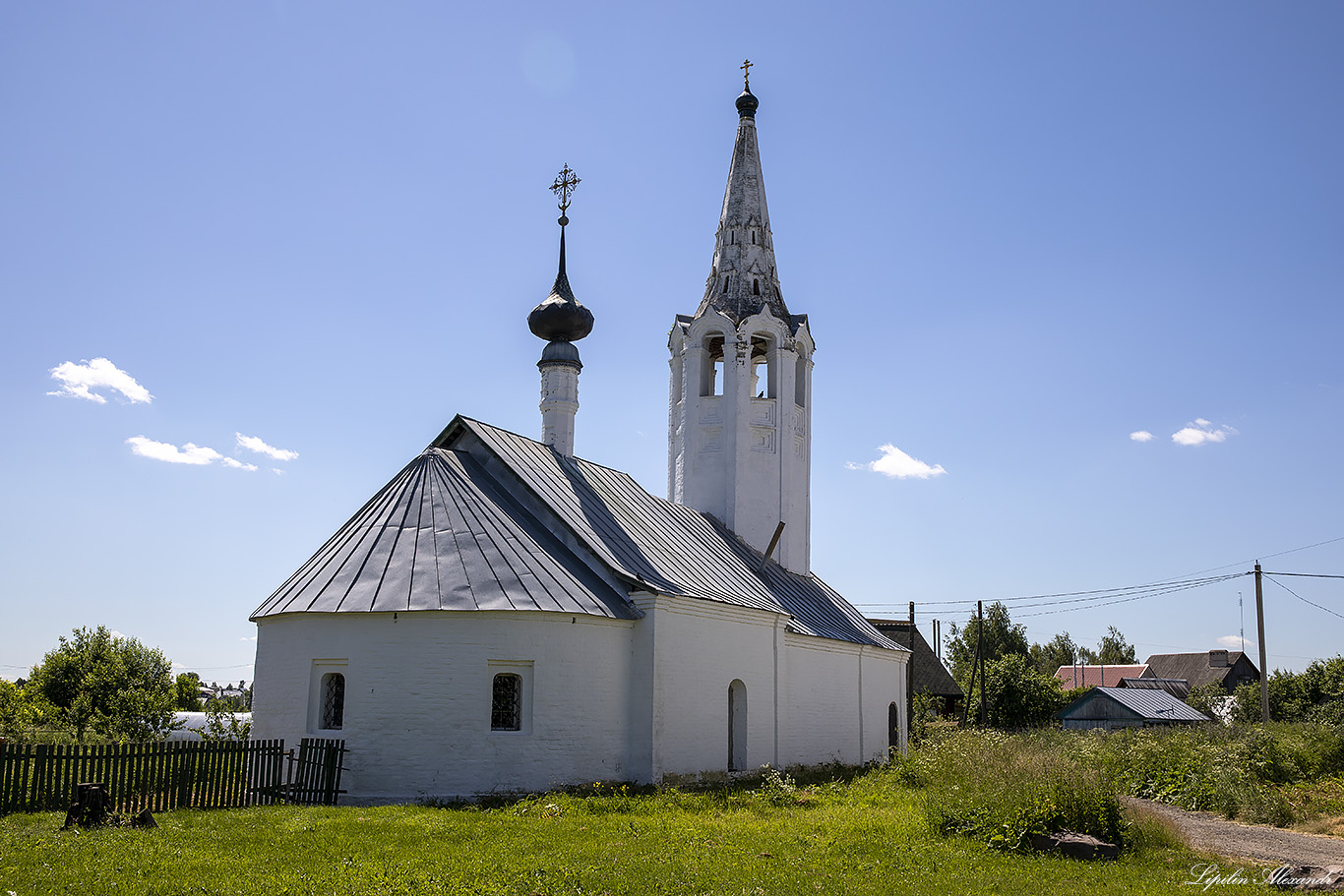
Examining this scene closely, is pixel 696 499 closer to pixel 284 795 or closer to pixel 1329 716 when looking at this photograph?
pixel 284 795

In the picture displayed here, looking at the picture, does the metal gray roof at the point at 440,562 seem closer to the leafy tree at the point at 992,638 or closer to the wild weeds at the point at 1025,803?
the wild weeds at the point at 1025,803

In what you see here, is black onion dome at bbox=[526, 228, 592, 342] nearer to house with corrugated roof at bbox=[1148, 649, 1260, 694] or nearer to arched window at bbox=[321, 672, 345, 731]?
arched window at bbox=[321, 672, 345, 731]

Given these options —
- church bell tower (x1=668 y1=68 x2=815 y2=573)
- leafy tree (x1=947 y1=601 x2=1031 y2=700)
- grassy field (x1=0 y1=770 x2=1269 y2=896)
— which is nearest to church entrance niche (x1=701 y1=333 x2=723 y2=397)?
church bell tower (x1=668 y1=68 x2=815 y2=573)

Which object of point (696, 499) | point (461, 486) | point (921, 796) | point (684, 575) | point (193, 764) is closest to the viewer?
point (193, 764)

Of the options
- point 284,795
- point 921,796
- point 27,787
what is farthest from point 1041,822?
point 27,787

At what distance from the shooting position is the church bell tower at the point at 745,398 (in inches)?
1125

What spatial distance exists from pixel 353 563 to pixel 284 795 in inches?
160

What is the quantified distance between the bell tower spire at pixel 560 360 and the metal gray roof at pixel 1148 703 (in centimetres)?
3244

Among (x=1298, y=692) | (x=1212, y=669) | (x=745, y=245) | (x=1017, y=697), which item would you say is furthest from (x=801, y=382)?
(x=1212, y=669)

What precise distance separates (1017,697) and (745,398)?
2977 centimetres

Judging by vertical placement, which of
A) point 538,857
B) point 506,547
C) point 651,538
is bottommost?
point 538,857

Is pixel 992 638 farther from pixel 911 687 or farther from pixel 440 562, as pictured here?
pixel 440 562

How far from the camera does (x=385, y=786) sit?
52.9 ft

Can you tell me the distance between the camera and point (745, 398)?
28516 millimetres
